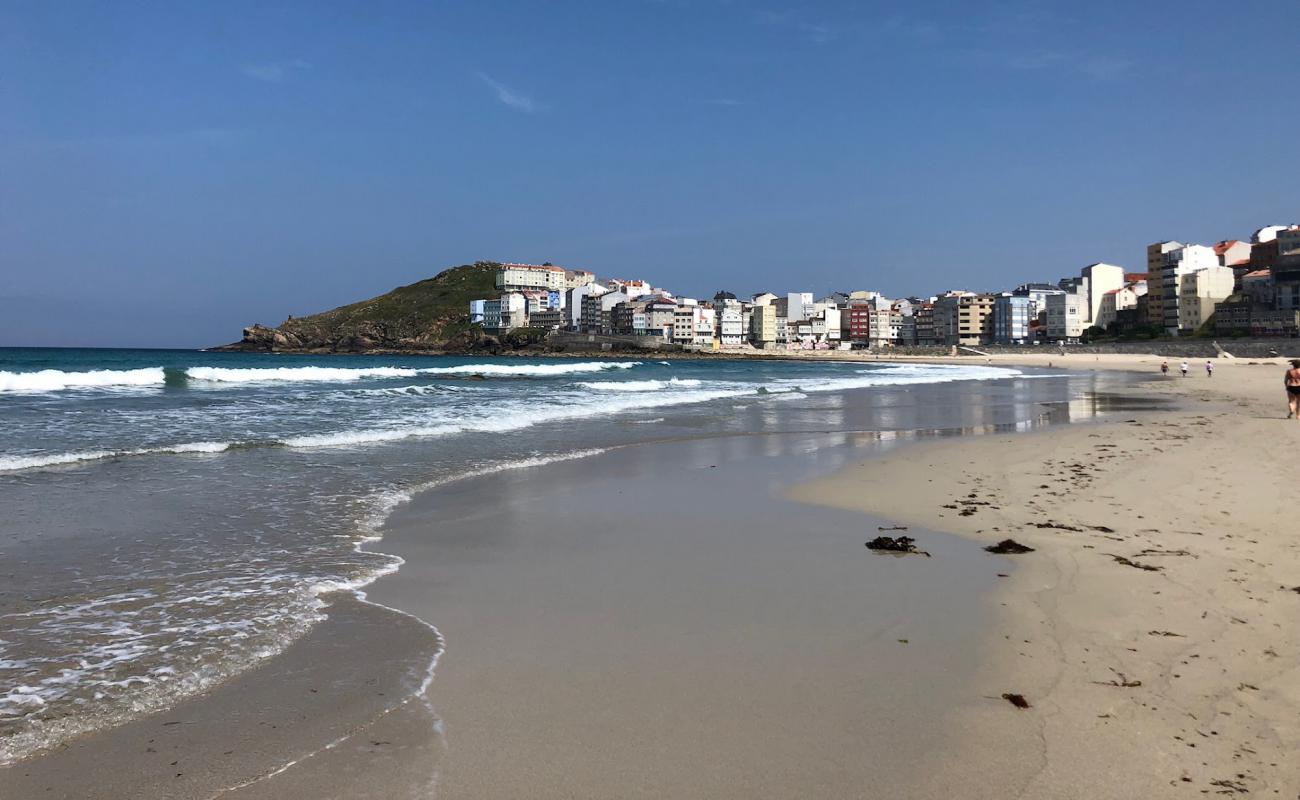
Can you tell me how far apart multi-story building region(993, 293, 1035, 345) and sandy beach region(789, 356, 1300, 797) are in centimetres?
11827

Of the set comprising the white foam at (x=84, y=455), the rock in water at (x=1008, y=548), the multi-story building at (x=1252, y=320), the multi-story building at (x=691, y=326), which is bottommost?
the rock in water at (x=1008, y=548)

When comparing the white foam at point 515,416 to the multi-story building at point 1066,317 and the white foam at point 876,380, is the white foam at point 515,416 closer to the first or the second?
the white foam at point 876,380

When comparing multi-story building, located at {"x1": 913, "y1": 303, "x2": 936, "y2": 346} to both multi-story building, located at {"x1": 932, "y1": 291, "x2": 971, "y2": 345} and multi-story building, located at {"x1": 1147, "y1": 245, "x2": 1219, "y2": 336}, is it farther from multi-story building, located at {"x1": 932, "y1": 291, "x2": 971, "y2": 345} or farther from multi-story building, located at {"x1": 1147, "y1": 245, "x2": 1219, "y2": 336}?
multi-story building, located at {"x1": 1147, "y1": 245, "x2": 1219, "y2": 336}

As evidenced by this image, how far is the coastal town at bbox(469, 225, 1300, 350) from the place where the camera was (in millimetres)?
91062

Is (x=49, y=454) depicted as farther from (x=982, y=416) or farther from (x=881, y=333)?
(x=881, y=333)

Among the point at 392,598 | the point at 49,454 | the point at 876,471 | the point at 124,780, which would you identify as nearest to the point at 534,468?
the point at 876,471

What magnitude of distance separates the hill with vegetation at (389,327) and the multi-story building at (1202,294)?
10489 centimetres

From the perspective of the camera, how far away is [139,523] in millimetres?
6820

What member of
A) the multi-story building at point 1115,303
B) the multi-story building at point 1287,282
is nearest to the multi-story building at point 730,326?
the multi-story building at point 1115,303

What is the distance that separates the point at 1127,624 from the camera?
4145 mm

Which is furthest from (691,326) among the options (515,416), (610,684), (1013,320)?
(610,684)

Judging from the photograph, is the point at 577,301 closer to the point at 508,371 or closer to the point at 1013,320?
the point at 1013,320

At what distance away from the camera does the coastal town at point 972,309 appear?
91062 millimetres

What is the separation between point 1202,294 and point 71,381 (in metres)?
109
